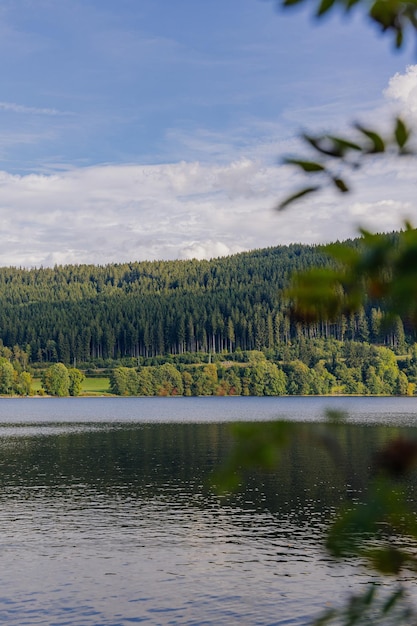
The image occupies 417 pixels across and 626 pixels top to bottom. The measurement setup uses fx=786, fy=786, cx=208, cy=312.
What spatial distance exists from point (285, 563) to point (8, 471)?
46.2 meters

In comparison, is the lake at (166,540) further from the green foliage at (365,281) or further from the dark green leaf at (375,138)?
Result: the dark green leaf at (375,138)

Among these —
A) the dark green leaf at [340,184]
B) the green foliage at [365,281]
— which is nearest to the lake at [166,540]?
the green foliage at [365,281]

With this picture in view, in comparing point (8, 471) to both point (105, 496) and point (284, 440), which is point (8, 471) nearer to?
point (105, 496)

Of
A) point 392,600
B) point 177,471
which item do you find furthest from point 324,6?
point 177,471

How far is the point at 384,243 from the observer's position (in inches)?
95.6

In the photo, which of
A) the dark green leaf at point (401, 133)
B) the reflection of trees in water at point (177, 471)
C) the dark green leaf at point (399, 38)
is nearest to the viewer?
the dark green leaf at point (401, 133)

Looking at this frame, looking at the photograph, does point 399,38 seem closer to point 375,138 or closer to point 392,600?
point 375,138

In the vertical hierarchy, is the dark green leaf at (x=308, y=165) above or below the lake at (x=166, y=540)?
above

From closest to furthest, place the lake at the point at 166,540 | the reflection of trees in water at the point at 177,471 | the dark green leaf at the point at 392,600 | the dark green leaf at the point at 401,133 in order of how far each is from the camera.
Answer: the dark green leaf at the point at 401,133
the dark green leaf at the point at 392,600
the lake at the point at 166,540
the reflection of trees in water at the point at 177,471

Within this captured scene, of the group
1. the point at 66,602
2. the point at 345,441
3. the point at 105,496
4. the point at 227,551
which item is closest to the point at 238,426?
the point at 66,602

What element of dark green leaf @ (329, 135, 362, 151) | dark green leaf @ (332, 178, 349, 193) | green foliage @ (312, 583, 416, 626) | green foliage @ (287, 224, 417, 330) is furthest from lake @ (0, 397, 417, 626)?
dark green leaf @ (329, 135, 362, 151)

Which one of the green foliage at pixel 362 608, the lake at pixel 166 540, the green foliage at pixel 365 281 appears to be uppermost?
the green foliage at pixel 365 281

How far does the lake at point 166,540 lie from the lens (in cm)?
3675

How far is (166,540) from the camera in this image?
5003 cm
